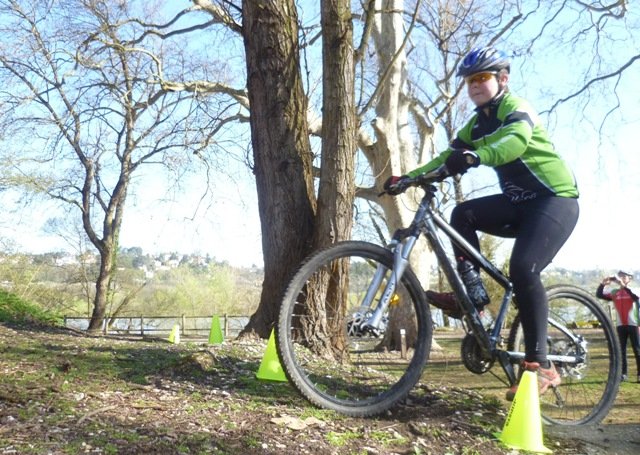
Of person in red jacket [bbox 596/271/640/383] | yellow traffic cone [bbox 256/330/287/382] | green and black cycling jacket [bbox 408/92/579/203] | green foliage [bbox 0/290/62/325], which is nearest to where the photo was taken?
green and black cycling jacket [bbox 408/92/579/203]

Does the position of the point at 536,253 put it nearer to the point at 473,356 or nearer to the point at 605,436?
the point at 473,356

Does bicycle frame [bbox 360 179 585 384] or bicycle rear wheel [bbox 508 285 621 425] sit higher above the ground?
bicycle frame [bbox 360 179 585 384]

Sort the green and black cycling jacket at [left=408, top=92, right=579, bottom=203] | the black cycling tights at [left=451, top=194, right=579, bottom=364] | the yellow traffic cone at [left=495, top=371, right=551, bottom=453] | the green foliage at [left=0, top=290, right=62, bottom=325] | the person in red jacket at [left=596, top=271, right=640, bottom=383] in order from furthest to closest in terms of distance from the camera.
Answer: the person in red jacket at [left=596, top=271, right=640, bottom=383] → the green foliage at [left=0, top=290, right=62, bottom=325] → the black cycling tights at [left=451, top=194, right=579, bottom=364] → the green and black cycling jacket at [left=408, top=92, right=579, bottom=203] → the yellow traffic cone at [left=495, top=371, right=551, bottom=453]

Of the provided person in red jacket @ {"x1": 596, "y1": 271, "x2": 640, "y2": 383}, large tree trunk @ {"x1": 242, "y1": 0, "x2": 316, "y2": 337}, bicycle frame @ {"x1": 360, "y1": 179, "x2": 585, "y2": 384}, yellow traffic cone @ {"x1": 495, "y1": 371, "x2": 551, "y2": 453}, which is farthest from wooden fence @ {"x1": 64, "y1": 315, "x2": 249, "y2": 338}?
yellow traffic cone @ {"x1": 495, "y1": 371, "x2": 551, "y2": 453}

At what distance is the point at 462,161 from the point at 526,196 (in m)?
0.62

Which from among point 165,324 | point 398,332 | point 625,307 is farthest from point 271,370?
point 165,324

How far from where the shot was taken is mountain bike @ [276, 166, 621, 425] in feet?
9.98

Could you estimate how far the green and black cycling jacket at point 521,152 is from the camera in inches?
118

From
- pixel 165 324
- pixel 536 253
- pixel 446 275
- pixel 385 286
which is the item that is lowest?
pixel 165 324

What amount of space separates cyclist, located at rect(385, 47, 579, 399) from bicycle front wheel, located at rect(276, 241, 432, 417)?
1.02ft

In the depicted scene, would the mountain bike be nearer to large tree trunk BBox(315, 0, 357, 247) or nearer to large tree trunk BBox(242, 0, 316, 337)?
large tree trunk BBox(315, 0, 357, 247)

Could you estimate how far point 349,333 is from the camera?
326 centimetres

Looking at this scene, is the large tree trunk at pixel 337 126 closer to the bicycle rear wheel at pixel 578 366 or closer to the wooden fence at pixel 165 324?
the bicycle rear wheel at pixel 578 366

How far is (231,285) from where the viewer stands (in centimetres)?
4259
